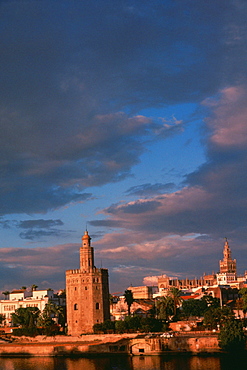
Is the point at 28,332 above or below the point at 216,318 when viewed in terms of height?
below

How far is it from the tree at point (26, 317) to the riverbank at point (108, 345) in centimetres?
901

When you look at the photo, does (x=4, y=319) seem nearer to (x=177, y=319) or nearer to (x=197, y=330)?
(x=177, y=319)

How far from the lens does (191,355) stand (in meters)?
75.9

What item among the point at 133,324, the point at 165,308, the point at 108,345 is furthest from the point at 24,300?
the point at 108,345

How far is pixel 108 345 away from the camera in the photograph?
281 ft

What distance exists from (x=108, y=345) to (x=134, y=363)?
12959 mm

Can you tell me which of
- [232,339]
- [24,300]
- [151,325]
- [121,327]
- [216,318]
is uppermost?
[24,300]

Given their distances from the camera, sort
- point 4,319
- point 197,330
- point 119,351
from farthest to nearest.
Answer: point 4,319
point 197,330
point 119,351

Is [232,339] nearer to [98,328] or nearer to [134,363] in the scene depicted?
[134,363]

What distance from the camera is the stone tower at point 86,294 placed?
103250 millimetres

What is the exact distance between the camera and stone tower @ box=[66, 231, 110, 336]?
103250 millimetres

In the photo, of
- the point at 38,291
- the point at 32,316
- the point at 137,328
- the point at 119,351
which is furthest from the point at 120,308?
the point at 119,351

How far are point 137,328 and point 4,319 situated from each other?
4954cm

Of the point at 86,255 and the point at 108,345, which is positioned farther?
the point at 86,255
